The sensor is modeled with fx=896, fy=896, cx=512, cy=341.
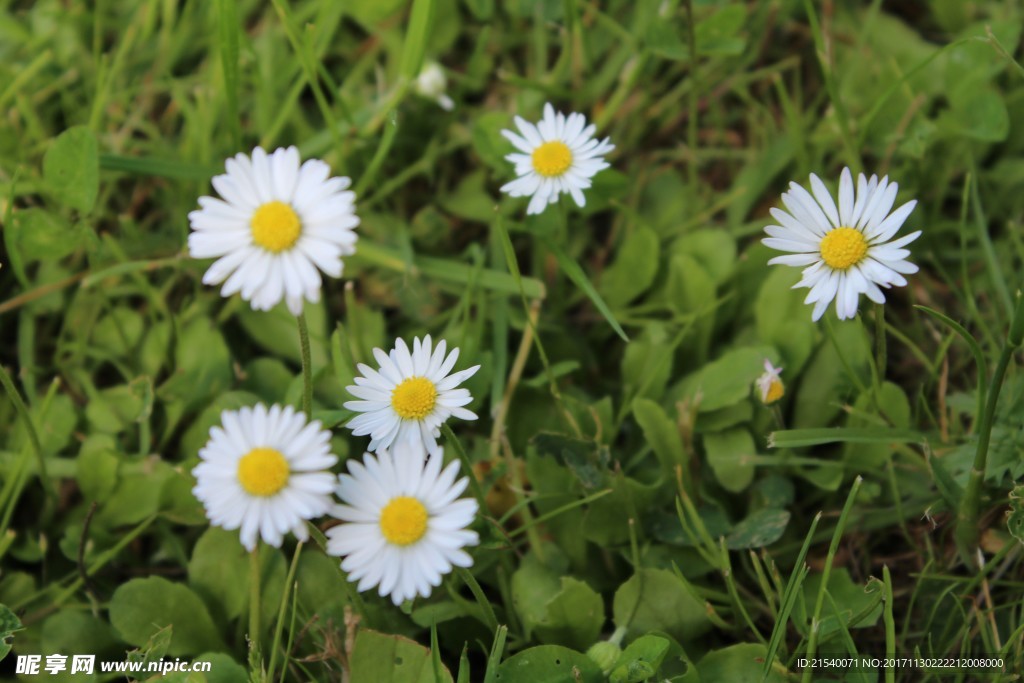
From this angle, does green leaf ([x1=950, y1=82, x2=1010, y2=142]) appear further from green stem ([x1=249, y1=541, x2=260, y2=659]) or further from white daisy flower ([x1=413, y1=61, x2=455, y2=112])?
green stem ([x1=249, y1=541, x2=260, y2=659])

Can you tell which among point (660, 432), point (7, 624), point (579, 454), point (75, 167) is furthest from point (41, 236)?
point (660, 432)

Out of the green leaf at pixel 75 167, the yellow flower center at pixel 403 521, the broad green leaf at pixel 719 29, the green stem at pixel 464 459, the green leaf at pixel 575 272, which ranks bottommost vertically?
the yellow flower center at pixel 403 521

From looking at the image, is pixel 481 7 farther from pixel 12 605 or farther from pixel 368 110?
pixel 12 605

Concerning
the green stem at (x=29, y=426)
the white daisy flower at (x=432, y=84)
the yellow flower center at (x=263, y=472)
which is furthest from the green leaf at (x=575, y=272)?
the green stem at (x=29, y=426)

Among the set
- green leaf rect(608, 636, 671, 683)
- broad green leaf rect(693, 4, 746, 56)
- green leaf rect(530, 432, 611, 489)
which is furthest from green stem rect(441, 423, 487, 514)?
broad green leaf rect(693, 4, 746, 56)

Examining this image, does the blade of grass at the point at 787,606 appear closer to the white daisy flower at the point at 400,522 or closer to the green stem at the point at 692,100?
the white daisy flower at the point at 400,522

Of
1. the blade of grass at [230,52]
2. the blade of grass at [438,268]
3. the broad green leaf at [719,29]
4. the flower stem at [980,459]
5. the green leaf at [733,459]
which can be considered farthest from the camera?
the broad green leaf at [719,29]
